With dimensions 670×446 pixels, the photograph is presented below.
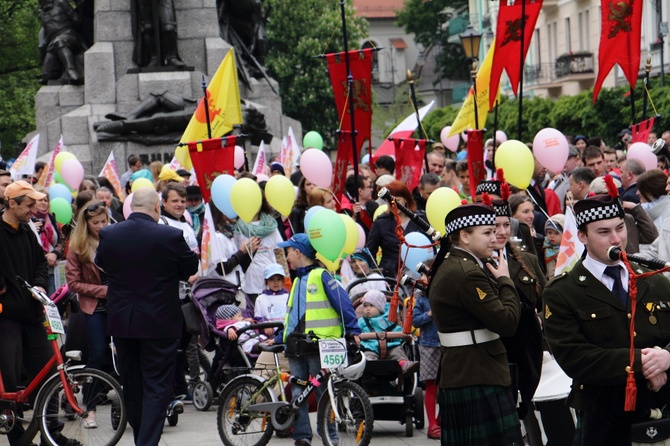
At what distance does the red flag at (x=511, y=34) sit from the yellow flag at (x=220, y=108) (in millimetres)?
3238

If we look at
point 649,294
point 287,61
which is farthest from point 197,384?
point 287,61

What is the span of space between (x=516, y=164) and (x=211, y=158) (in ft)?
13.7

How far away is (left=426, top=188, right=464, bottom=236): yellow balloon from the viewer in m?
10.7

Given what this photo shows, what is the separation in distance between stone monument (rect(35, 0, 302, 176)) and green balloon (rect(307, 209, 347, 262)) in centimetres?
1371

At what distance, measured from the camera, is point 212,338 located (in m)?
11.9

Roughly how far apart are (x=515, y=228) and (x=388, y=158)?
612cm

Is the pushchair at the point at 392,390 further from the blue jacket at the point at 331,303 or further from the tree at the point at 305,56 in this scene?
the tree at the point at 305,56

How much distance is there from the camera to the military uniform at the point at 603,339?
586cm

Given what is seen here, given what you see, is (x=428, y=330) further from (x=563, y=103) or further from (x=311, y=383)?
(x=563, y=103)

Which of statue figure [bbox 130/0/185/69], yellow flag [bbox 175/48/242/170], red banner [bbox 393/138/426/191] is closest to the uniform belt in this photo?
red banner [bbox 393/138/426/191]

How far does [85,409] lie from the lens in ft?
33.2

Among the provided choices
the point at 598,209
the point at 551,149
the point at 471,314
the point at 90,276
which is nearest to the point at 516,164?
the point at 551,149

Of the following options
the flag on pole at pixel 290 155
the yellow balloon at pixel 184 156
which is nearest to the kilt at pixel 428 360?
the yellow balloon at pixel 184 156

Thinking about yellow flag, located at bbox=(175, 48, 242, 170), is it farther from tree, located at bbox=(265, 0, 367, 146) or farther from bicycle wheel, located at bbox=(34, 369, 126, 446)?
tree, located at bbox=(265, 0, 367, 146)
